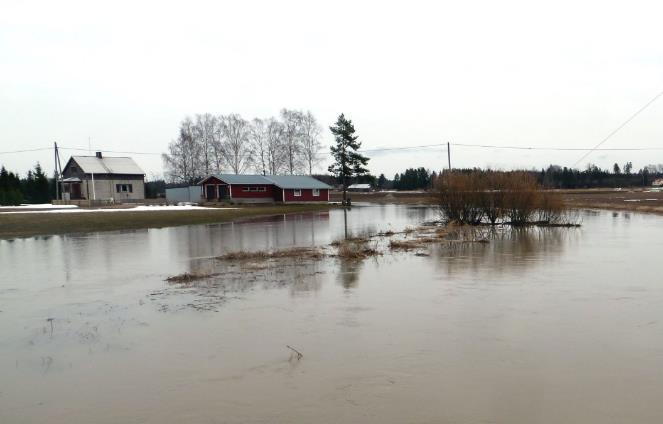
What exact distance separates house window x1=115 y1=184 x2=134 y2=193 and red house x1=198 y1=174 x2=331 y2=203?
8.81m

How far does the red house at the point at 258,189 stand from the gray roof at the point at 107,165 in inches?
370

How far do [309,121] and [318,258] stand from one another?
53889 millimetres

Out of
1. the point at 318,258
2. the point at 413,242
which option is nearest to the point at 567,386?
the point at 318,258

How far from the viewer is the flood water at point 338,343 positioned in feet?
17.7

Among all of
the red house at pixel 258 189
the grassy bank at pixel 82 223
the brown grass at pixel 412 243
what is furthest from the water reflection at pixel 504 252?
the red house at pixel 258 189

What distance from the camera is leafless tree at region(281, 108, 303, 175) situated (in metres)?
66.9

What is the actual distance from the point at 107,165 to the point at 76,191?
14.7 feet

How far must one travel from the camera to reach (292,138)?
67.0 metres

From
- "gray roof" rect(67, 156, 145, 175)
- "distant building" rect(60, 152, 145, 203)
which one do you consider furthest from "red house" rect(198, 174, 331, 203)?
"gray roof" rect(67, 156, 145, 175)

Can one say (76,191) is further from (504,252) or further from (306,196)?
(504,252)

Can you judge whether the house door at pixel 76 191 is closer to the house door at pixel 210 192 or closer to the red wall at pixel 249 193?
the house door at pixel 210 192

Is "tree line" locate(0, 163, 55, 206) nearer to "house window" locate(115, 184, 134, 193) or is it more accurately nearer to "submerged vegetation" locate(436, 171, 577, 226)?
"house window" locate(115, 184, 134, 193)

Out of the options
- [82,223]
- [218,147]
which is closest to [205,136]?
[218,147]

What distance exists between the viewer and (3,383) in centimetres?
616
